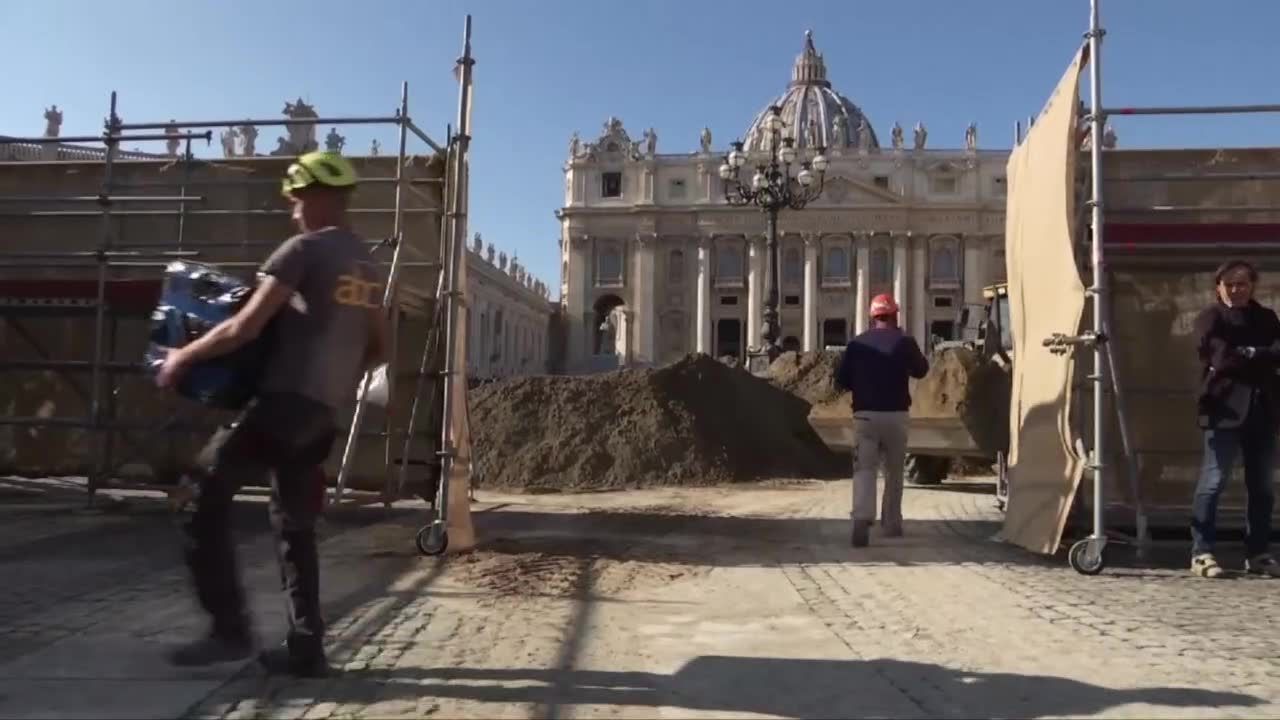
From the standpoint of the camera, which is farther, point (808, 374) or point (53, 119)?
point (53, 119)

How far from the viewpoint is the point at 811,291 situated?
89.4 m

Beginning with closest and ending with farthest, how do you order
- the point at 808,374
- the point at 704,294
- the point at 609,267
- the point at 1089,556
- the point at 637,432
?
the point at 1089,556
the point at 637,432
the point at 808,374
the point at 704,294
the point at 609,267

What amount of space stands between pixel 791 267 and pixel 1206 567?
8691 centimetres

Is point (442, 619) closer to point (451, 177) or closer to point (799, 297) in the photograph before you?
point (451, 177)

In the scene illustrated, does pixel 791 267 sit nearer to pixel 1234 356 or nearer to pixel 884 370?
pixel 884 370

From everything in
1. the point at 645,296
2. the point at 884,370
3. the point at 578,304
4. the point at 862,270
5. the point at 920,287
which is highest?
the point at 862,270

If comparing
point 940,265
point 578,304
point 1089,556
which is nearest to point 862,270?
point 940,265

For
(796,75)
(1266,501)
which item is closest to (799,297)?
(796,75)

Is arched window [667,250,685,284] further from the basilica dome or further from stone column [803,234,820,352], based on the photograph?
the basilica dome

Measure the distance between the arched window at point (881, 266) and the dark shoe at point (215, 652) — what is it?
294 feet

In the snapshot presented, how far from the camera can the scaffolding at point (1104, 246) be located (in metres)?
5.65

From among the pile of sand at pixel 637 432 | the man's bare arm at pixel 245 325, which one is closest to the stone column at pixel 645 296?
the pile of sand at pixel 637 432

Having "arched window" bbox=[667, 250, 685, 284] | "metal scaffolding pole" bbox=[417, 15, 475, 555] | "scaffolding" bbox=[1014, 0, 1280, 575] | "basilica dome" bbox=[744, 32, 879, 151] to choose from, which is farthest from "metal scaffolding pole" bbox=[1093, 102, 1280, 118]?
"basilica dome" bbox=[744, 32, 879, 151]

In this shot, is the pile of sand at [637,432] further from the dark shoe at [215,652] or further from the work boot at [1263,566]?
the dark shoe at [215,652]
